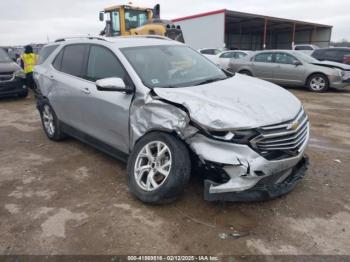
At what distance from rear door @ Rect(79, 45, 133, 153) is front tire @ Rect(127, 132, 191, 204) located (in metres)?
0.42

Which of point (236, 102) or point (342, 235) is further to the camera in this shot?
point (236, 102)

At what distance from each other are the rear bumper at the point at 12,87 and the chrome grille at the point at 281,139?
9.26 metres

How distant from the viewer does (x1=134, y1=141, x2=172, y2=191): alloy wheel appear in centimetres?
330

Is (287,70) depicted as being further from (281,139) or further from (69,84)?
(281,139)

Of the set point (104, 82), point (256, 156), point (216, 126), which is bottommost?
point (256, 156)

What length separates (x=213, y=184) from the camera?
304 cm

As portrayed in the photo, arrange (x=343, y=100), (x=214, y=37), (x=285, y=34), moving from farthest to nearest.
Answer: (x=285, y=34) → (x=214, y=37) → (x=343, y=100)

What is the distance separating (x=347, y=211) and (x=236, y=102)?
1605 mm

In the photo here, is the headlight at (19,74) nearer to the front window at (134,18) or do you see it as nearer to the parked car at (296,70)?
the front window at (134,18)

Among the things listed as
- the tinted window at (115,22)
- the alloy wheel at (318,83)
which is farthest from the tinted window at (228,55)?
the tinted window at (115,22)

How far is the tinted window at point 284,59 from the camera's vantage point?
452 inches

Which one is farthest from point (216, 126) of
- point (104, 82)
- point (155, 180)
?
point (104, 82)

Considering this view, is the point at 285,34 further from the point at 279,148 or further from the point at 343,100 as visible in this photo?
the point at 279,148

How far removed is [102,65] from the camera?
4.25m
